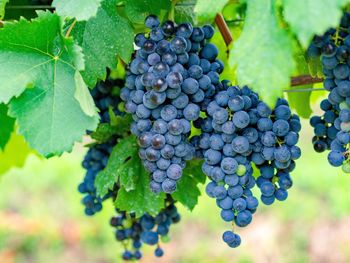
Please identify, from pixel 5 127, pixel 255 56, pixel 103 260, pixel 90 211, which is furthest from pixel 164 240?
pixel 103 260

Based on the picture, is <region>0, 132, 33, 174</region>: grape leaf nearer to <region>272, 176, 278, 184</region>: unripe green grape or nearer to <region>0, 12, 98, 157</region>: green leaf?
<region>0, 12, 98, 157</region>: green leaf

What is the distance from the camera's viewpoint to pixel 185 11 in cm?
89

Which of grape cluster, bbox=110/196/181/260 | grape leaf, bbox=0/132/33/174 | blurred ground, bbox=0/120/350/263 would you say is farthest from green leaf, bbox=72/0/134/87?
blurred ground, bbox=0/120/350/263

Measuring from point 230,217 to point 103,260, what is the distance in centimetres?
349

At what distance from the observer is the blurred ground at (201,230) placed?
4.09 m

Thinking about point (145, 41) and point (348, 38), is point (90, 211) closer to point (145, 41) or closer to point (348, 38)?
point (145, 41)

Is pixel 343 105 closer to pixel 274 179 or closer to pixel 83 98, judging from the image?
pixel 274 179

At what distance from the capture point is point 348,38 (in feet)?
2.34

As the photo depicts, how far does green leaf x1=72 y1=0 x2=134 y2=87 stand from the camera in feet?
2.81

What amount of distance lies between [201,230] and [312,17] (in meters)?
3.87

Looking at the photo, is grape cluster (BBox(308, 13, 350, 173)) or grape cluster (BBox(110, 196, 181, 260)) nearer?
grape cluster (BBox(308, 13, 350, 173))

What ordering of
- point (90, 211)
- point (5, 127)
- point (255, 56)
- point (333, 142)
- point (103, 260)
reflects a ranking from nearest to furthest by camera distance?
point (255, 56)
point (333, 142)
point (5, 127)
point (90, 211)
point (103, 260)

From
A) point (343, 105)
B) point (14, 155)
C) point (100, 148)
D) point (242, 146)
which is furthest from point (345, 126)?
point (14, 155)

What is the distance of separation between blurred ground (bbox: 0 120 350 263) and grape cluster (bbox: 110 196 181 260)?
9.15 ft
